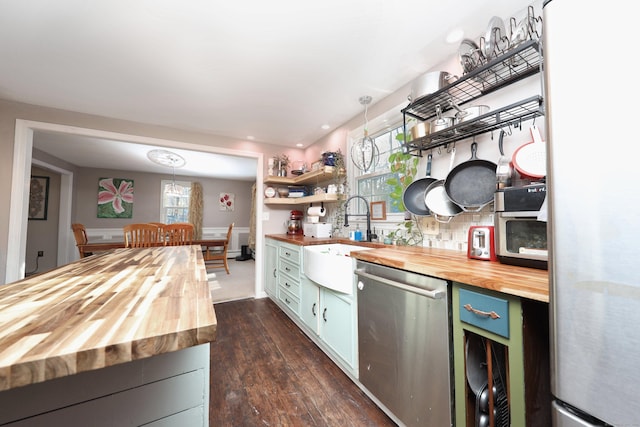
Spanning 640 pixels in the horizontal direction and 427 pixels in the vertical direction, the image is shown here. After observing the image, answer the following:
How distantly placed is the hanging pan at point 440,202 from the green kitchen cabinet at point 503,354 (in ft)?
2.48

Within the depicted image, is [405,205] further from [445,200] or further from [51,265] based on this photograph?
[51,265]

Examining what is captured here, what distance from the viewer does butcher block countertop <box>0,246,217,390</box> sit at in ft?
1.12

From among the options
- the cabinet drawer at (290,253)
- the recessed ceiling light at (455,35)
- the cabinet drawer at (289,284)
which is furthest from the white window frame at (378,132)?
the cabinet drawer at (289,284)

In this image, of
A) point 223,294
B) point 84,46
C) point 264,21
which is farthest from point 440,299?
point 223,294

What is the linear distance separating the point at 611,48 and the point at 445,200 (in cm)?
119

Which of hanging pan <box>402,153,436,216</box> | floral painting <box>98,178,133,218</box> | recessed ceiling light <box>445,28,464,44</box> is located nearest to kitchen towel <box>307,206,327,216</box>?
hanging pan <box>402,153,436,216</box>

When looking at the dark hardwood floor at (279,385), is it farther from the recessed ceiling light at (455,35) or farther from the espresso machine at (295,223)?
the recessed ceiling light at (455,35)

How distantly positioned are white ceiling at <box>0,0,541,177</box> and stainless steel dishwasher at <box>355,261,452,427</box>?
151 cm

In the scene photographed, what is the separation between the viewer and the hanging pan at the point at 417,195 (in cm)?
178

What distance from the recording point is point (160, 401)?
0.56m

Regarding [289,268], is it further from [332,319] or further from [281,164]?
[281,164]

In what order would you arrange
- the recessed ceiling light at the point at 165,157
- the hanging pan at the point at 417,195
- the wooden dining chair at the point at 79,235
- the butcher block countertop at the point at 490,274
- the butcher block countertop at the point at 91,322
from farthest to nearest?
the wooden dining chair at the point at 79,235
the recessed ceiling light at the point at 165,157
the hanging pan at the point at 417,195
the butcher block countertop at the point at 490,274
the butcher block countertop at the point at 91,322

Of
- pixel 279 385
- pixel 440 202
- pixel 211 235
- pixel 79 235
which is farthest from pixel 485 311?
pixel 211 235

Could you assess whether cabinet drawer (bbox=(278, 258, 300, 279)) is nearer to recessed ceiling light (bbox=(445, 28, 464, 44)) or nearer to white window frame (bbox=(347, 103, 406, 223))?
white window frame (bbox=(347, 103, 406, 223))
